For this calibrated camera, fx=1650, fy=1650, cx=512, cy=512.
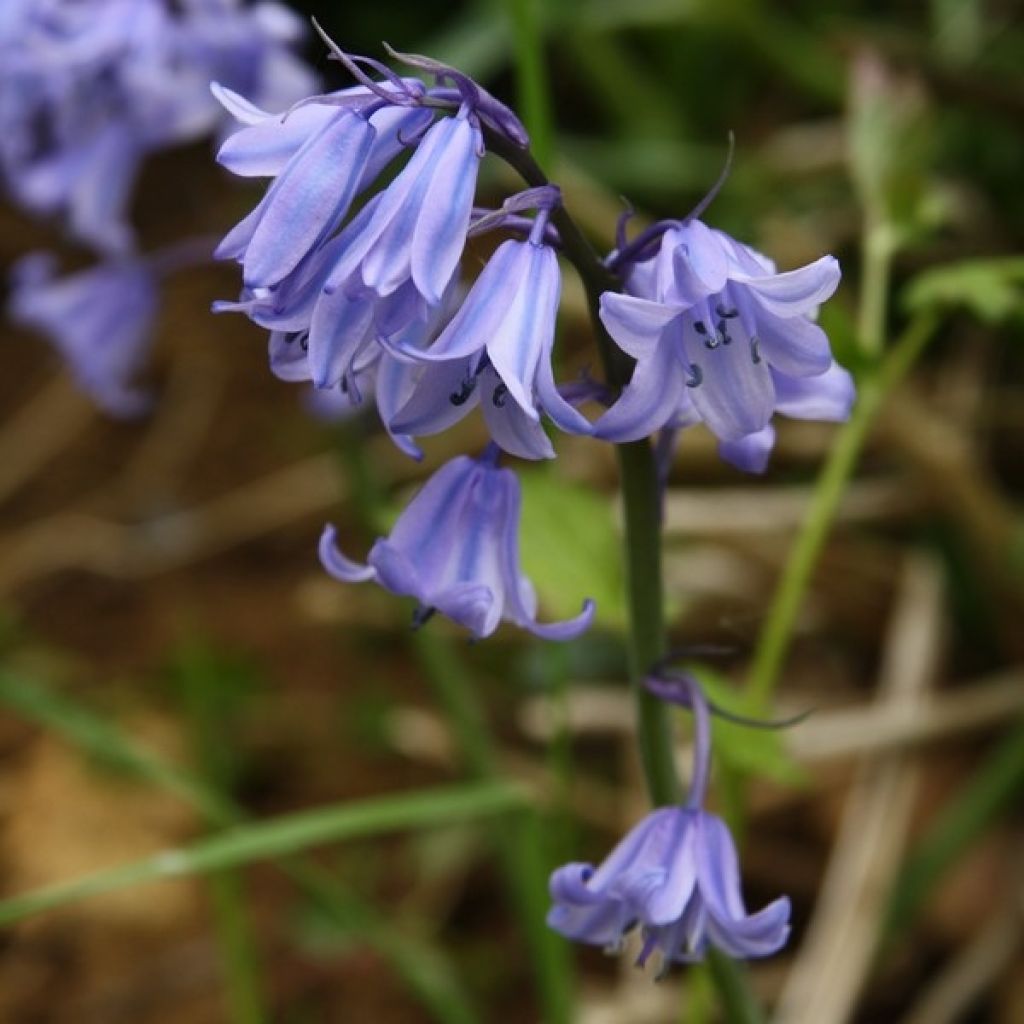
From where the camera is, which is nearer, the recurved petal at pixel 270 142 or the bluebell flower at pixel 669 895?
the recurved petal at pixel 270 142

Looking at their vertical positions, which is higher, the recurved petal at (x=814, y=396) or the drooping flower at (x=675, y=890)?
the recurved petal at (x=814, y=396)

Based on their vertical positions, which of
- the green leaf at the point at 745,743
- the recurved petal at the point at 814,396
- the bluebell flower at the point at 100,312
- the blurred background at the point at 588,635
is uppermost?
the recurved petal at the point at 814,396

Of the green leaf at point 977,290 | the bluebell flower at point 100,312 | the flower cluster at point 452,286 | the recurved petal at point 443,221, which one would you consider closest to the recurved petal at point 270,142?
the flower cluster at point 452,286

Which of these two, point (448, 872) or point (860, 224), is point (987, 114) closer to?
point (860, 224)

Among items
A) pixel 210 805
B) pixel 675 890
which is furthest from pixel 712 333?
pixel 210 805

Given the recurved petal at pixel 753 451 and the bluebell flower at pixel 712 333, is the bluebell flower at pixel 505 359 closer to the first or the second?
the bluebell flower at pixel 712 333

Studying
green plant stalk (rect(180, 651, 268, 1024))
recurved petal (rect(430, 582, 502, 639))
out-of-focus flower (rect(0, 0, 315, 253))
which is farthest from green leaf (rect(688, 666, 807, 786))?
Answer: out-of-focus flower (rect(0, 0, 315, 253))
